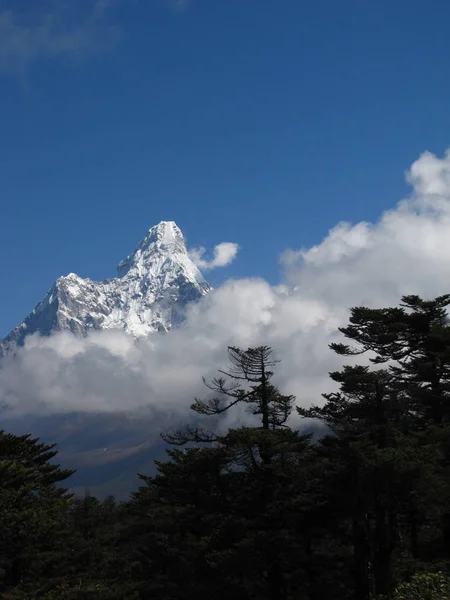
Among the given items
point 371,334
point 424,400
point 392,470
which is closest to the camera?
point 392,470

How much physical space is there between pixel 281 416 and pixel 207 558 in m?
9.02

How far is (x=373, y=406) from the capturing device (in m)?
34.7

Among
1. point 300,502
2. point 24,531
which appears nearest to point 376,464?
point 300,502

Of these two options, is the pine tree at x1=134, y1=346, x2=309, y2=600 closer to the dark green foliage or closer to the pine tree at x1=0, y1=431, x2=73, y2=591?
the dark green foliage

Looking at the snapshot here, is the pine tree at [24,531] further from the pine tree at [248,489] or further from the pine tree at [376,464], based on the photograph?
the pine tree at [376,464]

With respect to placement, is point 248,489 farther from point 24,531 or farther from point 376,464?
point 24,531

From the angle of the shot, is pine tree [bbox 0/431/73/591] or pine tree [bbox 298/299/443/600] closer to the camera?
pine tree [bbox 298/299/443/600]

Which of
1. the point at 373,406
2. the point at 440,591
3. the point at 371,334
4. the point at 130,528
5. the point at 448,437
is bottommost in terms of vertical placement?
the point at 440,591

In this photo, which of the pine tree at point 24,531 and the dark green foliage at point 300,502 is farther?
the pine tree at point 24,531

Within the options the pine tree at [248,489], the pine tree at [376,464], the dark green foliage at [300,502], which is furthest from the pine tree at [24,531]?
the pine tree at [376,464]

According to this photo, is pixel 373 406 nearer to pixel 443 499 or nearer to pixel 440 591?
pixel 443 499

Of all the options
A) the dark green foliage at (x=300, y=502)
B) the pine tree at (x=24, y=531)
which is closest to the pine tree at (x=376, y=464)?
the dark green foliage at (x=300, y=502)

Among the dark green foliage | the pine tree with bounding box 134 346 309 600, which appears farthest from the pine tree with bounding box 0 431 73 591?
the pine tree with bounding box 134 346 309 600

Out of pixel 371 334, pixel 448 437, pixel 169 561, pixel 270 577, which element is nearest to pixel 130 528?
pixel 169 561
